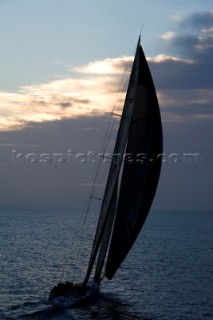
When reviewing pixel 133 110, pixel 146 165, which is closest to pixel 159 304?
pixel 146 165

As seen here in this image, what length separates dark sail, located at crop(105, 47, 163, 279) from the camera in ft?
108

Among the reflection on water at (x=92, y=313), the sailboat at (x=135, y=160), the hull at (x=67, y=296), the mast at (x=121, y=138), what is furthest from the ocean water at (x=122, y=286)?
the mast at (x=121, y=138)

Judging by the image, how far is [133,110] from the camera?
33.3 m

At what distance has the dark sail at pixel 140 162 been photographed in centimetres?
3300

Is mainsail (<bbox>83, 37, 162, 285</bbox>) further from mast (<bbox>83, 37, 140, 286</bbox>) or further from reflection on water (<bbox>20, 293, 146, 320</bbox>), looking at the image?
reflection on water (<bbox>20, 293, 146, 320</bbox>)

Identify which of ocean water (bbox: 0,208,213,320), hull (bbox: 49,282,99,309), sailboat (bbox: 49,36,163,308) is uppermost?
sailboat (bbox: 49,36,163,308)

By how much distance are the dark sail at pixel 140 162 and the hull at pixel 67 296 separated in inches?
318

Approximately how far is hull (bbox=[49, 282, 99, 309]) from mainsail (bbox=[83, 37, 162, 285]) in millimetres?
7769

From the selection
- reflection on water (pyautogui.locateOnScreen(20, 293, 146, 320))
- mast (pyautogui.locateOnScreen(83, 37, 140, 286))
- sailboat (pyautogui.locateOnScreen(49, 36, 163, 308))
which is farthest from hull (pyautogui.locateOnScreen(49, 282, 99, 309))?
mast (pyautogui.locateOnScreen(83, 37, 140, 286))

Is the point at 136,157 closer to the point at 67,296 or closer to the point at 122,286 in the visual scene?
the point at 67,296

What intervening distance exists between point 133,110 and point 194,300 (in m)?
23.8

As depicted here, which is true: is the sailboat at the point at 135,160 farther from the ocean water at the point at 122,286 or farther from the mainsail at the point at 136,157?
the ocean water at the point at 122,286

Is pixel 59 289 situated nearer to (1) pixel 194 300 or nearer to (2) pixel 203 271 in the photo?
(1) pixel 194 300

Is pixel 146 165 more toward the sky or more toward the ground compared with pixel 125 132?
more toward the ground
